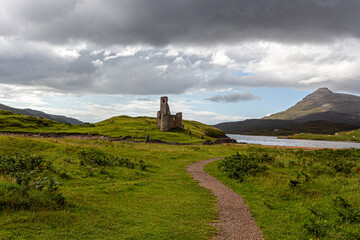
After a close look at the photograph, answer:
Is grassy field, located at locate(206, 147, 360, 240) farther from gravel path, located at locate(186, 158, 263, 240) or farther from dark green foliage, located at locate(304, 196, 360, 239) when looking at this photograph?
gravel path, located at locate(186, 158, 263, 240)

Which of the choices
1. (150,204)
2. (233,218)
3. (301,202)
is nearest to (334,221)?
(301,202)

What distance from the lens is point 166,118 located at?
3214 inches

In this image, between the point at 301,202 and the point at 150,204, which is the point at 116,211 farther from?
the point at 301,202

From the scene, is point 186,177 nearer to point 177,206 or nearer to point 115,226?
point 177,206

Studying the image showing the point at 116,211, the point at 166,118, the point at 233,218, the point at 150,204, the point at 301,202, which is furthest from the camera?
the point at 166,118

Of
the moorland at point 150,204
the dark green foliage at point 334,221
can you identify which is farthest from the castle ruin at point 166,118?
the dark green foliage at point 334,221

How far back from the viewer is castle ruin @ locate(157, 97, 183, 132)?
81.7 m

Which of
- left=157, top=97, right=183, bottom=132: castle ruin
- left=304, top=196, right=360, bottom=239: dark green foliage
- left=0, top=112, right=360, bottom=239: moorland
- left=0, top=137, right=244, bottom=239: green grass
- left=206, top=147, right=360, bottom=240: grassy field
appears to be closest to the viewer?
left=0, top=137, right=244, bottom=239: green grass

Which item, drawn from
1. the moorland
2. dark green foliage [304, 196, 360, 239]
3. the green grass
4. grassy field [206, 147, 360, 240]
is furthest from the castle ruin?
dark green foliage [304, 196, 360, 239]

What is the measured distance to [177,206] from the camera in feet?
41.0

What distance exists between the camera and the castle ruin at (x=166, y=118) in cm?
8169

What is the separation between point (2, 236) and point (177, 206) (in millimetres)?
7812

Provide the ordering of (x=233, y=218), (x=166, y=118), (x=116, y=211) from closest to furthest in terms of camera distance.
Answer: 1. (x=116, y=211)
2. (x=233, y=218)
3. (x=166, y=118)

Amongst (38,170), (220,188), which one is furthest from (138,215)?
(38,170)
